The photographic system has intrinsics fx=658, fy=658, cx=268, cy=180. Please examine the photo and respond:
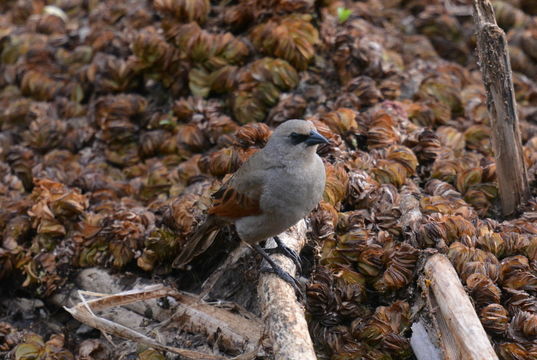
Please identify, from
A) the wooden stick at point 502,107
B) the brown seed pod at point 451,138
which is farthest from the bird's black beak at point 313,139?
the brown seed pod at point 451,138

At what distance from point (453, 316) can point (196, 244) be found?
179cm

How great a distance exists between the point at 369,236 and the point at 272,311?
1.07m

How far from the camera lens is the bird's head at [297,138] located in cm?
415

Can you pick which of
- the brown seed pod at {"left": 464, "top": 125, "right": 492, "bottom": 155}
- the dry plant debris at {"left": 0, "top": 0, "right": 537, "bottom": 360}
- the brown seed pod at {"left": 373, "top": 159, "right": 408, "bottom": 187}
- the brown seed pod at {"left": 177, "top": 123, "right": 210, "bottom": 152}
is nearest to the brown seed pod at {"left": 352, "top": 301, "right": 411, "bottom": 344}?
the dry plant debris at {"left": 0, "top": 0, "right": 537, "bottom": 360}

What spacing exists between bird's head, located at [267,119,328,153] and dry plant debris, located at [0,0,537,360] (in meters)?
0.51

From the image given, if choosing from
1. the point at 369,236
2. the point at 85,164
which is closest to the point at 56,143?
the point at 85,164

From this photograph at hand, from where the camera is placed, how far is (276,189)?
4121mm

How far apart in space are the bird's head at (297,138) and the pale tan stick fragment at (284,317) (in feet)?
2.26

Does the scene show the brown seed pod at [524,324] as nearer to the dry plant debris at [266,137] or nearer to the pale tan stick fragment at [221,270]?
the dry plant debris at [266,137]

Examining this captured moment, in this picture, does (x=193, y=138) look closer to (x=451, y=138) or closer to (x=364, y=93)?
(x=364, y=93)

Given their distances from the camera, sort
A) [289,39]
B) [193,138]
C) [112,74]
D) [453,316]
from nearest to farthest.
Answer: [453,316] < [193,138] < [289,39] < [112,74]

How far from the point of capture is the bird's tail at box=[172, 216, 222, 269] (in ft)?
14.7

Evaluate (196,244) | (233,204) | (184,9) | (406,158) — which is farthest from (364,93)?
(196,244)

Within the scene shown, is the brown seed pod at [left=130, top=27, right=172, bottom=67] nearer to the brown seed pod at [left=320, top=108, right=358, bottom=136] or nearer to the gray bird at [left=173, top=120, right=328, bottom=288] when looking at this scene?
the brown seed pod at [left=320, top=108, right=358, bottom=136]
